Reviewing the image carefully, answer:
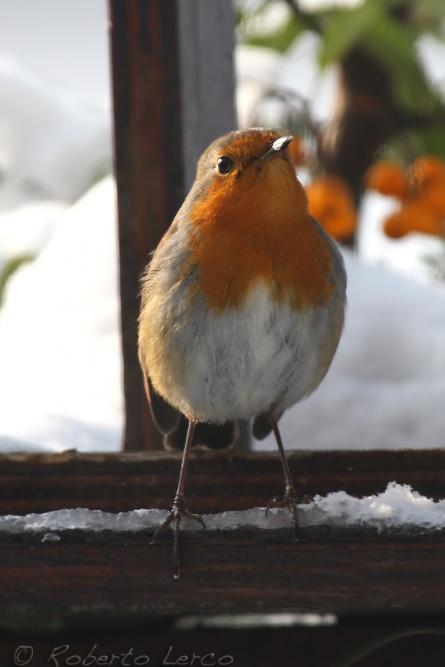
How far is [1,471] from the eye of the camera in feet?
5.92

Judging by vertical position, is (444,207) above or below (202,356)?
above

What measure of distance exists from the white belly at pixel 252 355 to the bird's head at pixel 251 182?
0.45ft

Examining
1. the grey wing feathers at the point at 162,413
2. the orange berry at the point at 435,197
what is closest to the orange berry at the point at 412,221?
the orange berry at the point at 435,197

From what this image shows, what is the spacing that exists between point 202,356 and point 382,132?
224cm

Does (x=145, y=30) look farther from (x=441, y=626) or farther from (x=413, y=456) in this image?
(x=441, y=626)

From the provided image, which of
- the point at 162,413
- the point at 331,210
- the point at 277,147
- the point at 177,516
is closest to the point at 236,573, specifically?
the point at 177,516

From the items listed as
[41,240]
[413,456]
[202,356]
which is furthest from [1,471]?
[41,240]

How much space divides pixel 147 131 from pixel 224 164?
0.52 meters

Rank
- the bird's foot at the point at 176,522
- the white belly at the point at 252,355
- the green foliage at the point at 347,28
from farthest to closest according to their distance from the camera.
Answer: the green foliage at the point at 347,28, the white belly at the point at 252,355, the bird's foot at the point at 176,522

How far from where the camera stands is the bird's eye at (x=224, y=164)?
6.76 ft

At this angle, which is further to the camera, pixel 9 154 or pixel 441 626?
pixel 9 154

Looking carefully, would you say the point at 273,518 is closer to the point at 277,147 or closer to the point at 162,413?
the point at 277,147

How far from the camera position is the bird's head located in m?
1.99

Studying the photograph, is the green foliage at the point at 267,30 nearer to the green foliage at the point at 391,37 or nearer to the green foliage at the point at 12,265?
the green foliage at the point at 391,37
